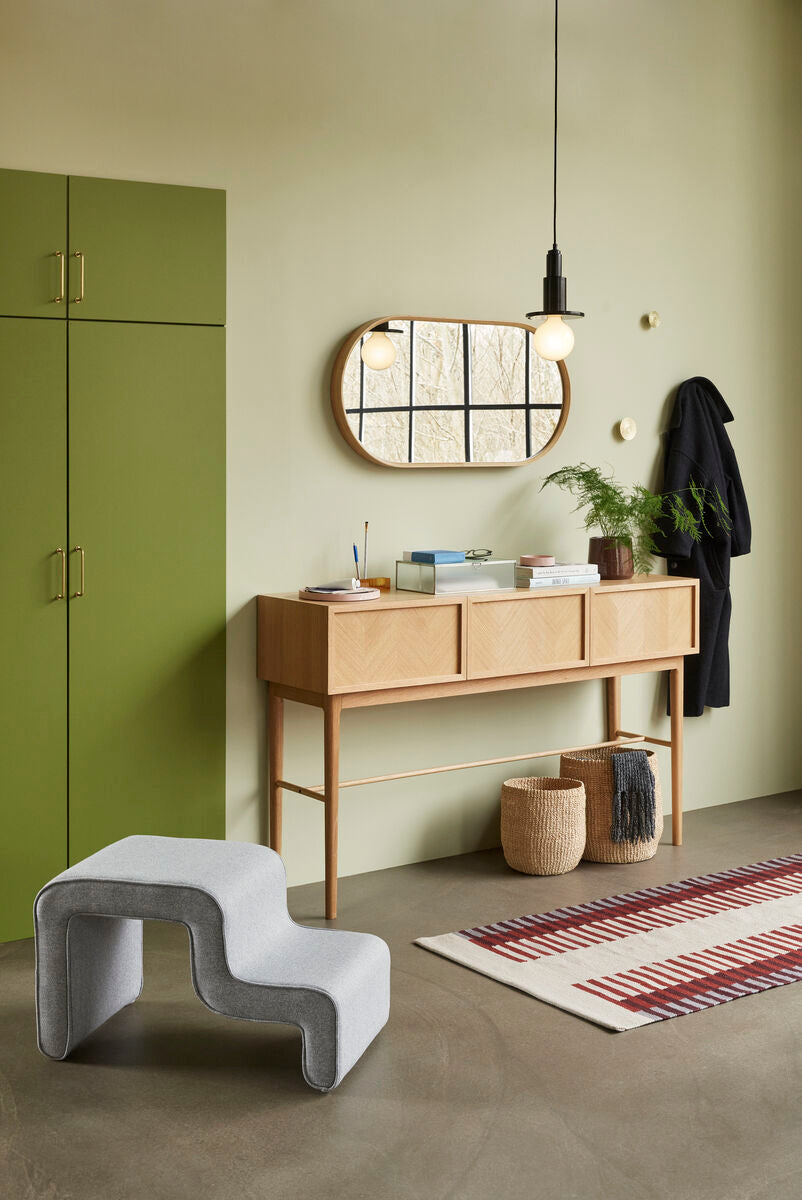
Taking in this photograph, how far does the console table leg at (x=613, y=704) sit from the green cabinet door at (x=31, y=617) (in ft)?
7.60

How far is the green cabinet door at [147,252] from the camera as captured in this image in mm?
3693

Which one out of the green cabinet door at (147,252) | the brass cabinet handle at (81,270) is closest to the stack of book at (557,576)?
the green cabinet door at (147,252)

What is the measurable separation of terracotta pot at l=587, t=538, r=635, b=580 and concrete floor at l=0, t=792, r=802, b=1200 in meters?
1.78

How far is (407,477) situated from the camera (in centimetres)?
443

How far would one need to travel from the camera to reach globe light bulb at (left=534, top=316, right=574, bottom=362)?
4145 mm

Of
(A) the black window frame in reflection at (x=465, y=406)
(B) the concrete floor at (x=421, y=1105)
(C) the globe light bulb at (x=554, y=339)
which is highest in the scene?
(C) the globe light bulb at (x=554, y=339)

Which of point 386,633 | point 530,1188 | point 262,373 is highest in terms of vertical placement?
point 262,373

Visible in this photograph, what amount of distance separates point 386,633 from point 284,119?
1813 millimetres

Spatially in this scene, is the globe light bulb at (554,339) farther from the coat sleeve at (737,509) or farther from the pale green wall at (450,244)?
the coat sleeve at (737,509)

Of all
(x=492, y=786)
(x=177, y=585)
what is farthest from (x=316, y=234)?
(x=492, y=786)

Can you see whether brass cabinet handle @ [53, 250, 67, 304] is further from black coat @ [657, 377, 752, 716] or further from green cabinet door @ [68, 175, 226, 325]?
black coat @ [657, 377, 752, 716]

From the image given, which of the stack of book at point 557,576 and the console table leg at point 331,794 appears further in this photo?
the stack of book at point 557,576

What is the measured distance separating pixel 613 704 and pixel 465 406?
1.44 meters

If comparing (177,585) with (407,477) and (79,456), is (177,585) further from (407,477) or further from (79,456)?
(407,477)
